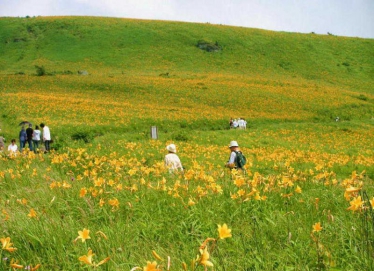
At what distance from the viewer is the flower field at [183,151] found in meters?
3.15

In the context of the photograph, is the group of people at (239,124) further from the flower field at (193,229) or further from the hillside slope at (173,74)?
the flower field at (193,229)

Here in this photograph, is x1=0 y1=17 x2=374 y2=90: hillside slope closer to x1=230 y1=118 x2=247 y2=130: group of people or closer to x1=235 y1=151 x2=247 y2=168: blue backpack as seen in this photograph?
x1=230 y1=118 x2=247 y2=130: group of people

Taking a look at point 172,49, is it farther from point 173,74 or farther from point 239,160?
point 239,160

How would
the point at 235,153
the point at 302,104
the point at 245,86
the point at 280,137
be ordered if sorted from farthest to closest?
the point at 245,86, the point at 302,104, the point at 280,137, the point at 235,153

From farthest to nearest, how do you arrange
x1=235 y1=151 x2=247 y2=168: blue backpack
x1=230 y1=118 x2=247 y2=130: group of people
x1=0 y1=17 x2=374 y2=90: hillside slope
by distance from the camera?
x1=0 y1=17 x2=374 y2=90: hillside slope, x1=230 y1=118 x2=247 y2=130: group of people, x1=235 y1=151 x2=247 y2=168: blue backpack

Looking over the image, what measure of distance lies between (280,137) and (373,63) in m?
60.1

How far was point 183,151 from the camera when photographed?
53.7 ft

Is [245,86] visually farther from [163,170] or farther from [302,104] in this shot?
[163,170]

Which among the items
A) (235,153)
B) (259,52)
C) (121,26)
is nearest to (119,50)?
(121,26)

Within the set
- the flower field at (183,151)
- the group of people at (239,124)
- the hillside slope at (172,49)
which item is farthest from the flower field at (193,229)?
the hillside slope at (172,49)

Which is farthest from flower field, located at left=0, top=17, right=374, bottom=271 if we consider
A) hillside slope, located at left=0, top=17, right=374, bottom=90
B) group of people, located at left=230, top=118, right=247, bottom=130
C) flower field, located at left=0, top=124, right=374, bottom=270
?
group of people, located at left=230, top=118, right=247, bottom=130

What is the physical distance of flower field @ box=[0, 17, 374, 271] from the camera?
3146 mm

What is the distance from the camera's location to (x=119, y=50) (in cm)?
7169

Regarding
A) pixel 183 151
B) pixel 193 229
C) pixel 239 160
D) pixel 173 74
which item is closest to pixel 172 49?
pixel 173 74
